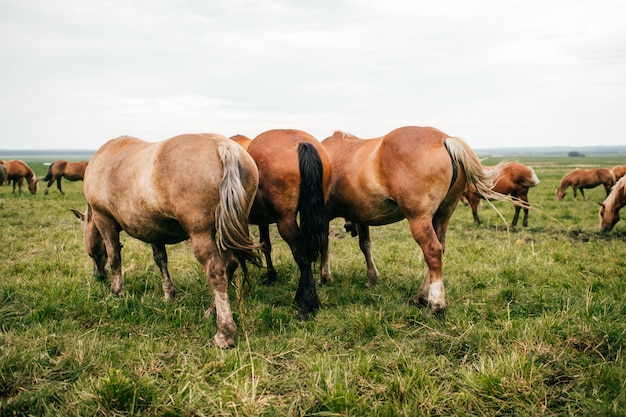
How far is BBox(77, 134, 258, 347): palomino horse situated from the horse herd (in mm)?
11

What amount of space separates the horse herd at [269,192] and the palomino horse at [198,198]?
0.01 m

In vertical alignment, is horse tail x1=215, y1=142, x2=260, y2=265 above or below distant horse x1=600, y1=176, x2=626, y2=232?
above

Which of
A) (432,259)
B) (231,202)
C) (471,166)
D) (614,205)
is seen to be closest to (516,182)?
(614,205)

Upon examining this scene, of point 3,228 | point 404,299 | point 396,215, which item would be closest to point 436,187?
point 396,215

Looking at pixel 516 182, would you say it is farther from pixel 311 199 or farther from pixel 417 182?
pixel 311 199

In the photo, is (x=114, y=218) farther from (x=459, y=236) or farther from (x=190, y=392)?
(x=459, y=236)

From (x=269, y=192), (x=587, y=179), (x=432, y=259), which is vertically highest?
(x=269, y=192)

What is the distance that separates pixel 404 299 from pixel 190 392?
3454 millimetres

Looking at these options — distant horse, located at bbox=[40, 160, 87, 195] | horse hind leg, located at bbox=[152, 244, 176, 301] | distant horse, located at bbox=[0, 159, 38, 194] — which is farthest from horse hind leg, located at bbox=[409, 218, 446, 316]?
distant horse, located at bbox=[40, 160, 87, 195]

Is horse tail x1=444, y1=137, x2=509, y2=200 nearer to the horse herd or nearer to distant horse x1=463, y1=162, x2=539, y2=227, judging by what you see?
the horse herd

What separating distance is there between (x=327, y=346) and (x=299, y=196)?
1.84 m

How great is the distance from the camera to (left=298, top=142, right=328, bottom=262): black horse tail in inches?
189

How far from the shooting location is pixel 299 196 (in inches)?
193

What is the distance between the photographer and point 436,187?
4.66 meters
